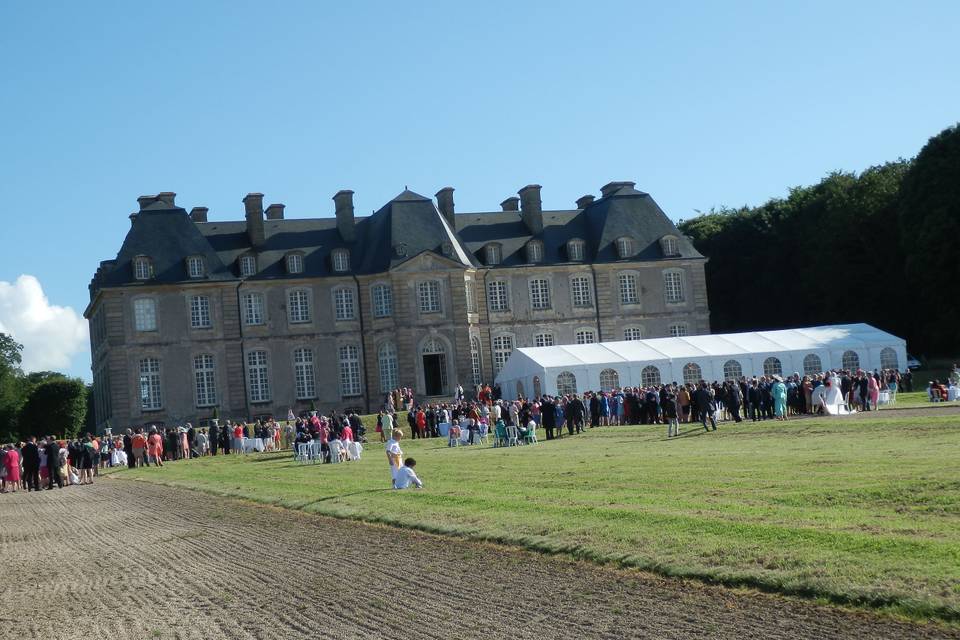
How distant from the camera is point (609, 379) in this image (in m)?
45.5

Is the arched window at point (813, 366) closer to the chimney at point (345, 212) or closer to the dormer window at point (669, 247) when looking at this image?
the dormer window at point (669, 247)

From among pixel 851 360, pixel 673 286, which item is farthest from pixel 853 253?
pixel 851 360

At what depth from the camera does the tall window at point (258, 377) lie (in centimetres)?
5419

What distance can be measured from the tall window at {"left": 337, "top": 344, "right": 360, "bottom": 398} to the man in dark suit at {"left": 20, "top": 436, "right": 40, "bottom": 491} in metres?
22.7

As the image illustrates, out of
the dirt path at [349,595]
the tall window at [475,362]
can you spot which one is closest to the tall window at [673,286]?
the tall window at [475,362]

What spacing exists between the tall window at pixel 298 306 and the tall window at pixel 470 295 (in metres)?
7.18

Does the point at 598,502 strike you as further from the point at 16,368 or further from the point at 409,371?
the point at 16,368

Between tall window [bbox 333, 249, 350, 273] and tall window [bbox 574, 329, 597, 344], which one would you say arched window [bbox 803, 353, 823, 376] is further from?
tall window [bbox 333, 249, 350, 273]

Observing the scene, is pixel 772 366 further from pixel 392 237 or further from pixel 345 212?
pixel 345 212

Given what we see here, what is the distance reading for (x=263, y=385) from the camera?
5434cm

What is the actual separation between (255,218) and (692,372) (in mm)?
21794

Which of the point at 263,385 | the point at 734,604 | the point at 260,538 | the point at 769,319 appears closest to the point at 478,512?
the point at 260,538

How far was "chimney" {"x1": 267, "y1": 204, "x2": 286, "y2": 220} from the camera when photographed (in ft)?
192

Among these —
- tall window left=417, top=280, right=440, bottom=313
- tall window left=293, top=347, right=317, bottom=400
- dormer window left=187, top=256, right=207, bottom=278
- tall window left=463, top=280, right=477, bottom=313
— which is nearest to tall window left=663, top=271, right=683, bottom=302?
tall window left=463, top=280, right=477, bottom=313
